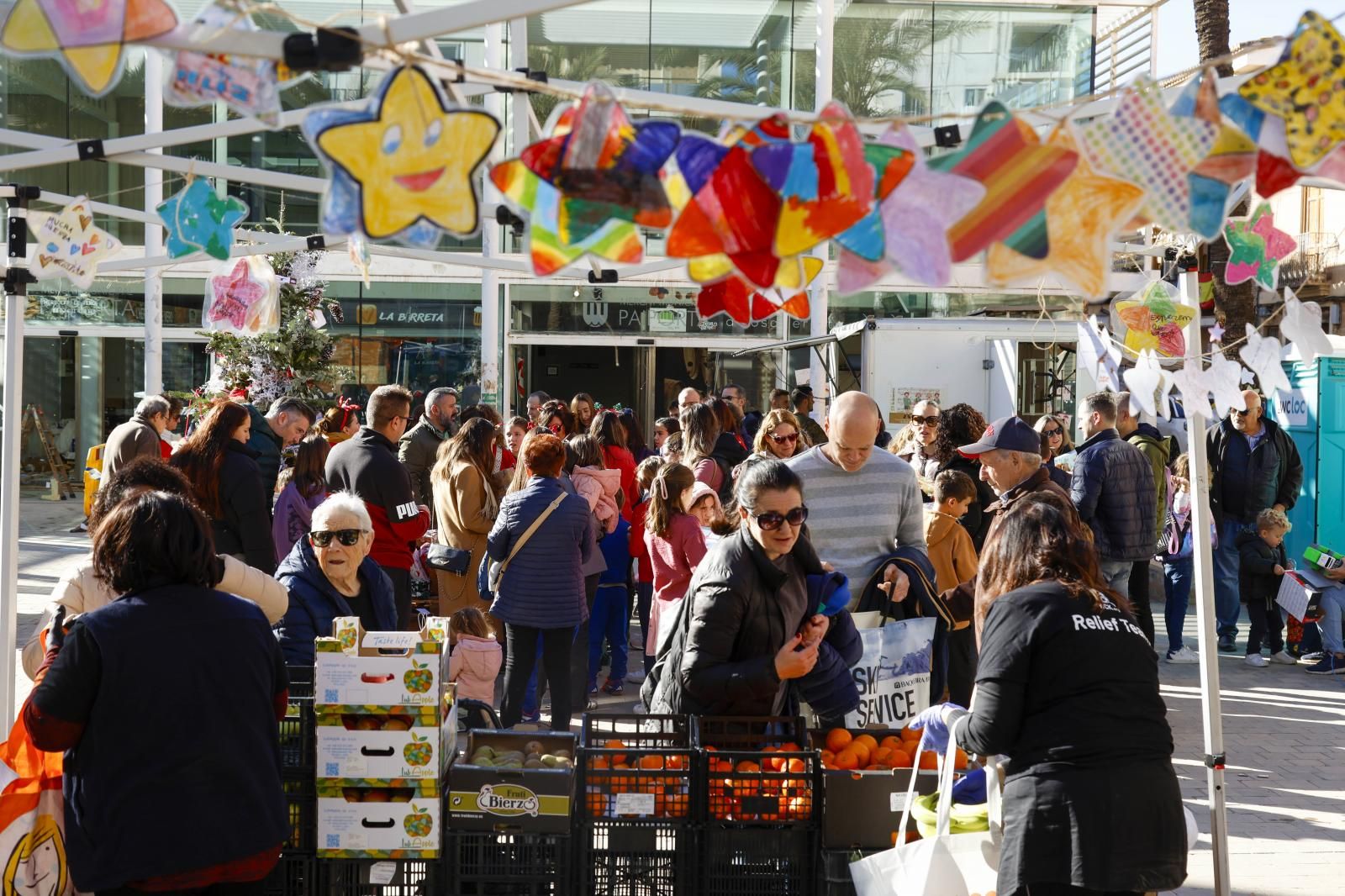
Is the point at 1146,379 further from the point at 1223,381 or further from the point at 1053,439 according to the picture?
the point at 1053,439

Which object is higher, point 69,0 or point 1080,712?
point 69,0

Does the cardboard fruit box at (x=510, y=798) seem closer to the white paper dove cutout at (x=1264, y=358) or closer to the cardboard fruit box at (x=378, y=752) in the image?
the cardboard fruit box at (x=378, y=752)

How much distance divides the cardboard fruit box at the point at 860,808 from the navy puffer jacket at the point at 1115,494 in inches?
195

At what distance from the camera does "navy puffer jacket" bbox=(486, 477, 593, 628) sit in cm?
670

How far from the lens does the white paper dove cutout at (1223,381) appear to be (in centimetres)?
404

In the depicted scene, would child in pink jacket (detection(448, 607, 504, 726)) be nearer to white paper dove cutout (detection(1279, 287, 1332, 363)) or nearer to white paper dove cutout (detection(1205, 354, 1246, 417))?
white paper dove cutout (detection(1205, 354, 1246, 417))

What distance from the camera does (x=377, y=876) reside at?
13.2 feet

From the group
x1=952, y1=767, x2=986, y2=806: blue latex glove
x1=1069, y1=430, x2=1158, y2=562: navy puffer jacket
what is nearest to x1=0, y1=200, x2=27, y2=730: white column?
x1=952, y1=767, x2=986, y2=806: blue latex glove

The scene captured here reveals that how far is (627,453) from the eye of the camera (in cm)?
960

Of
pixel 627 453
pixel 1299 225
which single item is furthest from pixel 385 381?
pixel 1299 225

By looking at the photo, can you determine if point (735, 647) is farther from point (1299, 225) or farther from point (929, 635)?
point (1299, 225)

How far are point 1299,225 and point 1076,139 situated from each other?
2978 centimetres

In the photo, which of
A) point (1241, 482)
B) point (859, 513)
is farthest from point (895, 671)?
point (1241, 482)

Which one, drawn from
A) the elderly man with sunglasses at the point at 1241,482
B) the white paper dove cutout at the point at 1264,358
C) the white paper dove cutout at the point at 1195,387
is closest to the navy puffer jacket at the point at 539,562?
the white paper dove cutout at the point at 1195,387
